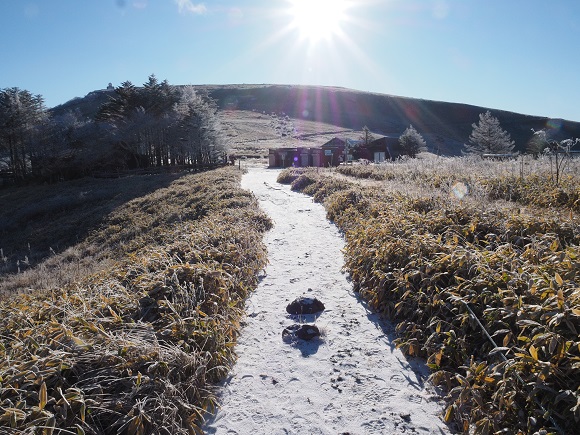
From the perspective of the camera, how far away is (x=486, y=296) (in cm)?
404

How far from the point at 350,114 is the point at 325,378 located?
121 m

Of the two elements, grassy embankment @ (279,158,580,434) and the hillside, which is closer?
grassy embankment @ (279,158,580,434)

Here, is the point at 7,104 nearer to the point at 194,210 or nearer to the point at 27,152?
the point at 27,152

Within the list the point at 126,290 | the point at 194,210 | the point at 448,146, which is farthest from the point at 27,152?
the point at 448,146

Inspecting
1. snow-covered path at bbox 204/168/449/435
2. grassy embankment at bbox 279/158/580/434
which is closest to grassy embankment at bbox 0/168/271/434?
snow-covered path at bbox 204/168/449/435

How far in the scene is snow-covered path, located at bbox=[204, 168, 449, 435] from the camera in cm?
347

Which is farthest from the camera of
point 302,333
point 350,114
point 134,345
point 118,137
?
point 350,114

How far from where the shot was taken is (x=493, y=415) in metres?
2.94

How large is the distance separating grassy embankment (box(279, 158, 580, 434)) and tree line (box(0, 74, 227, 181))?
1511 inches

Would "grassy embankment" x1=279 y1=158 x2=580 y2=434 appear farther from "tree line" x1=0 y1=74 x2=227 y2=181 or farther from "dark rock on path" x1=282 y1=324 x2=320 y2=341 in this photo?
"tree line" x1=0 y1=74 x2=227 y2=181

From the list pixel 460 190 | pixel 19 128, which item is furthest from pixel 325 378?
pixel 19 128

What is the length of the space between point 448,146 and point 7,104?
285 ft

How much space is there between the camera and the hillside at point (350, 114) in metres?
94.2

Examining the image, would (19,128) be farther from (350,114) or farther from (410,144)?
(350,114)
